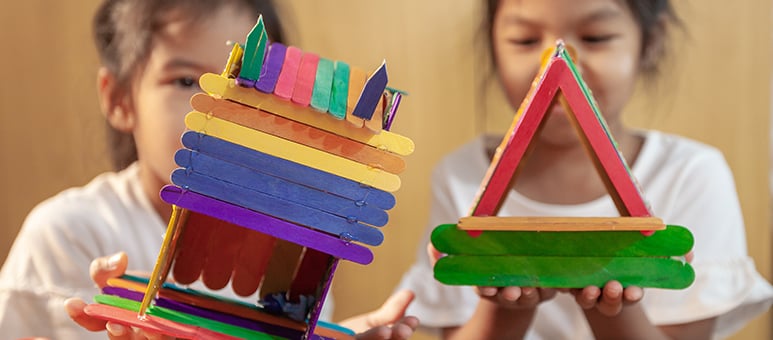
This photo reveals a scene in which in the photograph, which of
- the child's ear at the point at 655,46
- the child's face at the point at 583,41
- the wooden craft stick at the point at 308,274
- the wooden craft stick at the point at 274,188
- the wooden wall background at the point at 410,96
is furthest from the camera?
the wooden wall background at the point at 410,96

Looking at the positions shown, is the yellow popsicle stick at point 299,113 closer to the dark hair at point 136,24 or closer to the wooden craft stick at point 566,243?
the wooden craft stick at point 566,243

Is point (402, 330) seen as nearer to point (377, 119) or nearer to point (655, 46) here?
point (377, 119)

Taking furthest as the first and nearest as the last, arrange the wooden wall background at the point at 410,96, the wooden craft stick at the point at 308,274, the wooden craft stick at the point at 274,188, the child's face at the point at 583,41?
the wooden wall background at the point at 410,96, the child's face at the point at 583,41, the wooden craft stick at the point at 308,274, the wooden craft stick at the point at 274,188

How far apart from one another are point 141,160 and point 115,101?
102mm

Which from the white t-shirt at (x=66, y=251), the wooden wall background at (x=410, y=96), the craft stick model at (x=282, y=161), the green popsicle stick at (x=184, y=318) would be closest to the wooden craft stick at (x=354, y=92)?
the craft stick model at (x=282, y=161)

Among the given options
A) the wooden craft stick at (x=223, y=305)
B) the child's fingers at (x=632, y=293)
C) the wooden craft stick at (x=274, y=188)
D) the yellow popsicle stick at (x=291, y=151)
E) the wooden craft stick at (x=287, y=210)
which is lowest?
the wooden craft stick at (x=223, y=305)

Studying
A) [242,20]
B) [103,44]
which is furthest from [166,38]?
[103,44]

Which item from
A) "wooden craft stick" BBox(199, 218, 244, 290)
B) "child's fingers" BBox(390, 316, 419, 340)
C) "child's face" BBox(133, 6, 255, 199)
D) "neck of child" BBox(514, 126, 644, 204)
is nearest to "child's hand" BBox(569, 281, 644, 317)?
"child's fingers" BBox(390, 316, 419, 340)

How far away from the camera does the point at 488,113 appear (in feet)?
6.01

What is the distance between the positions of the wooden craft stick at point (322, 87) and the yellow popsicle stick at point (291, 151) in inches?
1.6

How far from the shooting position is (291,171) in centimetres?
72

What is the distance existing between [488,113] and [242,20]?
762mm

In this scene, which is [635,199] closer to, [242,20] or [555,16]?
[555,16]

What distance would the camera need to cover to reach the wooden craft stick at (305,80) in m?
0.72
